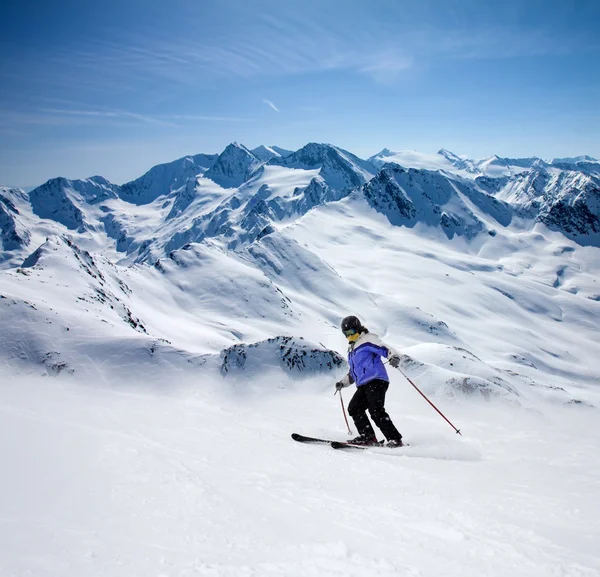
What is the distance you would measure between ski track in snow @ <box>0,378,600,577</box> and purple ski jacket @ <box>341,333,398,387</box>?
1.64m

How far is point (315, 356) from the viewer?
1731cm

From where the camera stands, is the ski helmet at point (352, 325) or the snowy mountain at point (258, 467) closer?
the snowy mountain at point (258, 467)

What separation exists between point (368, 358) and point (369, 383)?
1.84ft

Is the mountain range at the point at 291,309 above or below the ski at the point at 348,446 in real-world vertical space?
below

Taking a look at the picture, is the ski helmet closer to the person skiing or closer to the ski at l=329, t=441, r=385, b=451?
the person skiing

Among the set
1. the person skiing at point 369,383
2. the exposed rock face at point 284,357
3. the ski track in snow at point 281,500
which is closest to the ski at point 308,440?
the ski track in snow at point 281,500

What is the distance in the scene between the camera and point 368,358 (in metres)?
9.64

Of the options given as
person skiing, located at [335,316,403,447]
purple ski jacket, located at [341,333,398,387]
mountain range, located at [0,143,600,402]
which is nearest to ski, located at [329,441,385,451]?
person skiing, located at [335,316,403,447]

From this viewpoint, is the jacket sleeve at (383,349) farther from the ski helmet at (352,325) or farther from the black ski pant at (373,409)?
the black ski pant at (373,409)

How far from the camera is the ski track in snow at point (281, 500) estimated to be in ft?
12.6

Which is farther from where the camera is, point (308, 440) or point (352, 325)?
point (352, 325)

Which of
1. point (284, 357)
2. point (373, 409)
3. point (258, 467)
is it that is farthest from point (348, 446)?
point (284, 357)

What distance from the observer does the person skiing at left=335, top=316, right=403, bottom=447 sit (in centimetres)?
922

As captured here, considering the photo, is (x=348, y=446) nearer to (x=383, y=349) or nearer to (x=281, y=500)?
(x=383, y=349)
